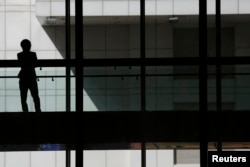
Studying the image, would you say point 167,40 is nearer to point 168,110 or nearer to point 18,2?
point 18,2

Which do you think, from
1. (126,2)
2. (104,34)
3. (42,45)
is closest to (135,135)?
(42,45)

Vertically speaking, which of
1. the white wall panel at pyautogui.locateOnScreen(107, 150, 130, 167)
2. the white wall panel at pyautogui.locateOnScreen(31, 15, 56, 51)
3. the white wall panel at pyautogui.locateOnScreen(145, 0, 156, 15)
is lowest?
the white wall panel at pyautogui.locateOnScreen(107, 150, 130, 167)

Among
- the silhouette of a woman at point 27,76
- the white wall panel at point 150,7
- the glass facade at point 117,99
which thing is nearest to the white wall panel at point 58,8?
the glass facade at point 117,99

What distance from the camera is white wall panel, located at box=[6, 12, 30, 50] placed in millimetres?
16298

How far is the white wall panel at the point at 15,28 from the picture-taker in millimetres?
16298

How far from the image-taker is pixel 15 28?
54.7 feet

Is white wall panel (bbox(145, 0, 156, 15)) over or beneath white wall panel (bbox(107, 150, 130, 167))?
over

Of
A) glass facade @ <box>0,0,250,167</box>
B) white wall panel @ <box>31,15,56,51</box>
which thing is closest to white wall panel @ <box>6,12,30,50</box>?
glass facade @ <box>0,0,250,167</box>

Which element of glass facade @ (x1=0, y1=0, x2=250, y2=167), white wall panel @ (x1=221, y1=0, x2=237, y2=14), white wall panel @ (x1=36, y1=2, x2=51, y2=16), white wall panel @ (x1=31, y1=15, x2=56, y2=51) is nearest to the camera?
glass facade @ (x1=0, y1=0, x2=250, y2=167)

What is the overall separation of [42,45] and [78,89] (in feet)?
10.9

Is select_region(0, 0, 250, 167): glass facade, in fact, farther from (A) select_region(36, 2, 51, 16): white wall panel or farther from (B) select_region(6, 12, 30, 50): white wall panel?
(A) select_region(36, 2, 51, 16): white wall panel

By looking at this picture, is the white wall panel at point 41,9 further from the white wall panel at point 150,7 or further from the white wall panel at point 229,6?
the white wall panel at point 229,6

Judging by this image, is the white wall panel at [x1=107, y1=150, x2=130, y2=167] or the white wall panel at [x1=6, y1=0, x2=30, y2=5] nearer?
the white wall panel at [x1=107, y1=150, x2=130, y2=167]

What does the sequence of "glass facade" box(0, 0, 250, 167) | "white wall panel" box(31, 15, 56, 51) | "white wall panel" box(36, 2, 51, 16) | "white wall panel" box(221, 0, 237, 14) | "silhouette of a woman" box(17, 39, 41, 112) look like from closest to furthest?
"glass facade" box(0, 0, 250, 167) < "silhouette of a woman" box(17, 39, 41, 112) < "white wall panel" box(31, 15, 56, 51) < "white wall panel" box(36, 2, 51, 16) < "white wall panel" box(221, 0, 237, 14)
